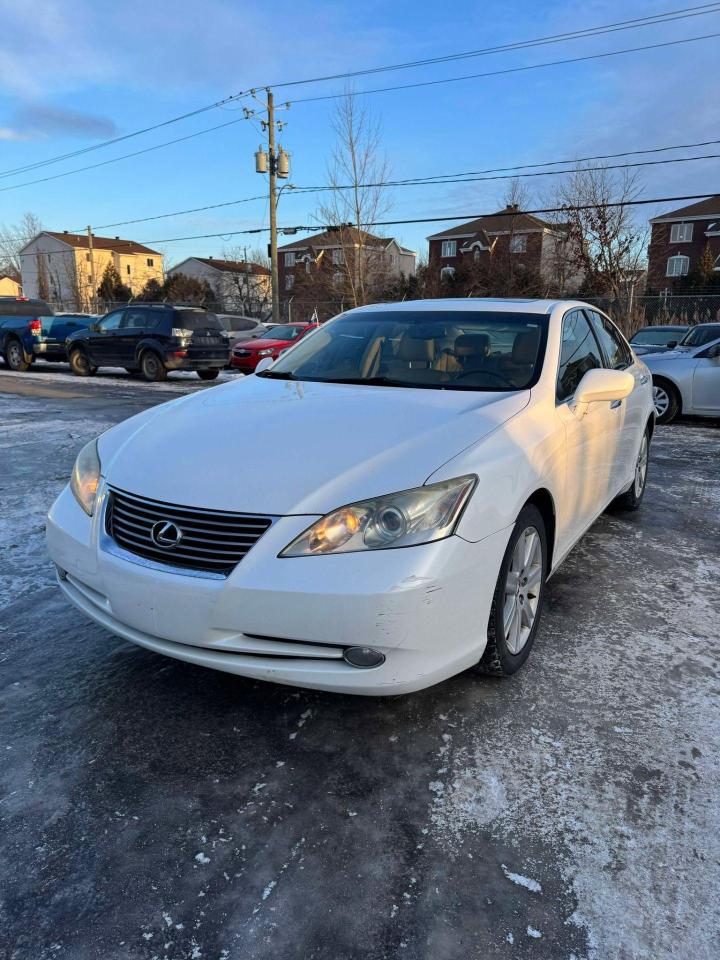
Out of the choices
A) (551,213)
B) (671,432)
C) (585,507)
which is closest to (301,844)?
(585,507)

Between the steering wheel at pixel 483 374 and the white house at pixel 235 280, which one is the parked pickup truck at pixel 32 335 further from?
the white house at pixel 235 280

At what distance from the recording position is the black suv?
49.4 feet

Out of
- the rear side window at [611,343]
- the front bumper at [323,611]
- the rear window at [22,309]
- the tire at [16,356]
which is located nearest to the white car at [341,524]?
the front bumper at [323,611]

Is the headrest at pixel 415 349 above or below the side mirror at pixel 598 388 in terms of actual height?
above

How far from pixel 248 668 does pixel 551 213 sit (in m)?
A: 32.5

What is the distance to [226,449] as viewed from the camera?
8.20 feet

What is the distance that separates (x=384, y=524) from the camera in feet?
6.90

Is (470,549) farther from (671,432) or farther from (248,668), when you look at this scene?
(671,432)

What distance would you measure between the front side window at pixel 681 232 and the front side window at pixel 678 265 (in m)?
1.16

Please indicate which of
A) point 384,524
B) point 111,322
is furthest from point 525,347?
point 111,322

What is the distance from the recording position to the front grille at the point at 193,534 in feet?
7.00

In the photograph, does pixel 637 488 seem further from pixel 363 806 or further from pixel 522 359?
pixel 363 806

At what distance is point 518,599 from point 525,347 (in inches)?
52.8

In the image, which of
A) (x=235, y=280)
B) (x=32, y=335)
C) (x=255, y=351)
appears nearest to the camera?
(x=255, y=351)
